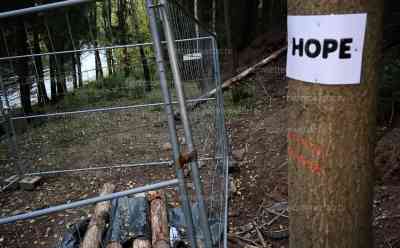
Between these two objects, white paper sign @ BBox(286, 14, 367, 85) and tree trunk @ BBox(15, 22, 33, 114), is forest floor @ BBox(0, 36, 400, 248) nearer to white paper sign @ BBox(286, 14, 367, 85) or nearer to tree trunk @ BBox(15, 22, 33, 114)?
tree trunk @ BBox(15, 22, 33, 114)

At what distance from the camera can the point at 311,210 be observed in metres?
1.39

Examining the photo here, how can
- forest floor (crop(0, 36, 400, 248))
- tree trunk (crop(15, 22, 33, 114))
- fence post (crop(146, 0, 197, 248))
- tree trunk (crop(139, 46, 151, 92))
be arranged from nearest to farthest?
fence post (crop(146, 0, 197, 248))
forest floor (crop(0, 36, 400, 248))
tree trunk (crop(15, 22, 33, 114))
tree trunk (crop(139, 46, 151, 92))

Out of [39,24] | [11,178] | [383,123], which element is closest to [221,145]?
[383,123]

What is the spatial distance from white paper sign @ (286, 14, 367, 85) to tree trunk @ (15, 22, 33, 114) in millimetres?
5268

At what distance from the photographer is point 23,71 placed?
692 centimetres

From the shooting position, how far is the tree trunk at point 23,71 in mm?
5897

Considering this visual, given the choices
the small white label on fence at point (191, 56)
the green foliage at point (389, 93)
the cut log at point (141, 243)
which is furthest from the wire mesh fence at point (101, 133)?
the green foliage at point (389, 93)

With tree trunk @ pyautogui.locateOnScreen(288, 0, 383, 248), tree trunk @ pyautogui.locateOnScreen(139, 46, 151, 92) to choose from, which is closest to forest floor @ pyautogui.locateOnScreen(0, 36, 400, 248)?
tree trunk @ pyautogui.locateOnScreen(139, 46, 151, 92)

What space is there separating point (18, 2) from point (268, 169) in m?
7.57

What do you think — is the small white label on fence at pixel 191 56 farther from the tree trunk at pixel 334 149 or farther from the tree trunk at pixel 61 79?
the tree trunk at pixel 61 79

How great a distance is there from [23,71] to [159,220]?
5454mm

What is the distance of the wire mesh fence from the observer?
10.5 feet

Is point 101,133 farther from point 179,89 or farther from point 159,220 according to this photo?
point 179,89

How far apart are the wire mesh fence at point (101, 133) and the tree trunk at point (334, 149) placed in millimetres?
464
